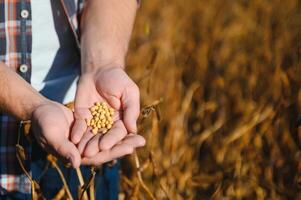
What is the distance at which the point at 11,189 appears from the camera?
1255mm

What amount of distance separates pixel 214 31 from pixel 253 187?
1137mm

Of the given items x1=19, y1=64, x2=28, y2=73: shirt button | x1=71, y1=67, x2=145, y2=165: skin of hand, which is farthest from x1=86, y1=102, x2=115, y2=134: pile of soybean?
x1=19, y1=64, x2=28, y2=73: shirt button

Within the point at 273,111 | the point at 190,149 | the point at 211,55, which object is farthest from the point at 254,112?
the point at 211,55

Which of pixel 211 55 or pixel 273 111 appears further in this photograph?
pixel 211 55

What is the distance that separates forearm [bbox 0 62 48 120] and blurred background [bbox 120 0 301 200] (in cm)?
20

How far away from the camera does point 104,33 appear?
1238 mm

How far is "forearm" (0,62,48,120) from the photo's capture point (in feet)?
3.53

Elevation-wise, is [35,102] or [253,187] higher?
[35,102]

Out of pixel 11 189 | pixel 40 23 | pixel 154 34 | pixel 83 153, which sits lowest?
pixel 154 34

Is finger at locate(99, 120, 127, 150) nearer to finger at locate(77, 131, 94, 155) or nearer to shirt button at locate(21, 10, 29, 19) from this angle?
finger at locate(77, 131, 94, 155)

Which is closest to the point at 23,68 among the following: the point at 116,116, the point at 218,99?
the point at 116,116

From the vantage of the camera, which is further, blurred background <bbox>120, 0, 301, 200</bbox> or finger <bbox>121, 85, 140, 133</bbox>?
blurred background <bbox>120, 0, 301, 200</bbox>

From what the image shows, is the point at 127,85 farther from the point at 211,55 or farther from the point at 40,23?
the point at 211,55

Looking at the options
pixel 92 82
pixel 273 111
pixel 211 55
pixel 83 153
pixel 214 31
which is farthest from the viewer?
pixel 214 31
